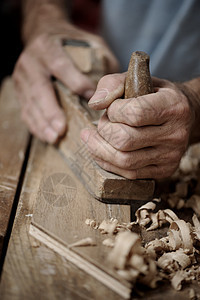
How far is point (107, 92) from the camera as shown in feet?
3.29

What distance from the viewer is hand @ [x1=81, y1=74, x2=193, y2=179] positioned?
0.98 meters

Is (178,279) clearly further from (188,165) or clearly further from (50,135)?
(50,135)

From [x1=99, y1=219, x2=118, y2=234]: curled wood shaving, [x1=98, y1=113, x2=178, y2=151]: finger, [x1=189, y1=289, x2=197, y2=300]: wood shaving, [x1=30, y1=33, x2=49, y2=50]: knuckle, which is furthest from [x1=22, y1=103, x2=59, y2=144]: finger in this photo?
[x1=189, y1=289, x2=197, y2=300]: wood shaving

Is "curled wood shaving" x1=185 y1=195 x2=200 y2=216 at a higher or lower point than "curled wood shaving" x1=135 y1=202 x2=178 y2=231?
higher

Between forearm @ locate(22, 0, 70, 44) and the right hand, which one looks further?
forearm @ locate(22, 0, 70, 44)

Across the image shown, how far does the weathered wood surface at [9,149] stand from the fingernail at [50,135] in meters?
0.12

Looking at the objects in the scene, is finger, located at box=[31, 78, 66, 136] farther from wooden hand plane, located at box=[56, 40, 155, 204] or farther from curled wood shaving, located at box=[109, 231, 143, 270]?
curled wood shaving, located at box=[109, 231, 143, 270]

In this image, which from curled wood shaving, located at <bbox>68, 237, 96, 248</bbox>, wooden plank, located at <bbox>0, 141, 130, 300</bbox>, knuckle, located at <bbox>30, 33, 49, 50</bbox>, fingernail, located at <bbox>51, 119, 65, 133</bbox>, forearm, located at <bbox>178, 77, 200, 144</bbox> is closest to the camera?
wooden plank, located at <bbox>0, 141, 130, 300</bbox>

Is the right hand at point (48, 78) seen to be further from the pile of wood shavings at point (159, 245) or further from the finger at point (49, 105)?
the pile of wood shavings at point (159, 245)

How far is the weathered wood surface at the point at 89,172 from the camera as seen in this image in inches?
42.3

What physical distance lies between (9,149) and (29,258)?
26.2 inches

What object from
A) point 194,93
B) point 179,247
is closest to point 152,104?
point 194,93

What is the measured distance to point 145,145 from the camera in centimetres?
103

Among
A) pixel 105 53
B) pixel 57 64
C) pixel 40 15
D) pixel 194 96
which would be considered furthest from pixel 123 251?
pixel 40 15
